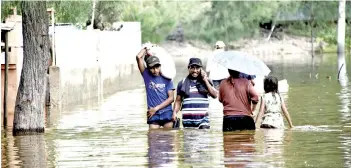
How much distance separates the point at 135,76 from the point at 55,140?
21.9m

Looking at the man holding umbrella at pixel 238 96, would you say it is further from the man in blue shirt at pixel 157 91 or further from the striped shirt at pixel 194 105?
the man in blue shirt at pixel 157 91

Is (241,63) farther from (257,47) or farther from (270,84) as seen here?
(257,47)

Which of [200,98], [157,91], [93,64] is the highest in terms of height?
[93,64]

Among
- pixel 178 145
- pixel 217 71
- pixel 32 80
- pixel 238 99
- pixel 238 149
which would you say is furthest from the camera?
pixel 217 71

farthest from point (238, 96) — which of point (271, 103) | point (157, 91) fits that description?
point (157, 91)

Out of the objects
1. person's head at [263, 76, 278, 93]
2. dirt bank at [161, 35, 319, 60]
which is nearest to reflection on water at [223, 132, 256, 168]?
person's head at [263, 76, 278, 93]

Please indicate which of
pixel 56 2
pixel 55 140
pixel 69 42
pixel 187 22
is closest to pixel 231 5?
pixel 187 22

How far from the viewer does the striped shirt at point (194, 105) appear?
15.3 m

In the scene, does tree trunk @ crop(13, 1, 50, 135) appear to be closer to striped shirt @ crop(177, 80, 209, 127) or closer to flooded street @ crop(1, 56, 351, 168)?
flooded street @ crop(1, 56, 351, 168)

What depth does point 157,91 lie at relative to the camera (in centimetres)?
1553

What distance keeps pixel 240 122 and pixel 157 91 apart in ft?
4.59

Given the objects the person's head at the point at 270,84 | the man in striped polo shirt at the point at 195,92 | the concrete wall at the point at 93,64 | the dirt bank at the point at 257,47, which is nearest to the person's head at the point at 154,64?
the man in striped polo shirt at the point at 195,92

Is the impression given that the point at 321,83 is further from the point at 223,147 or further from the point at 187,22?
the point at 187,22

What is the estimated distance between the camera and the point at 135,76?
38.6m
